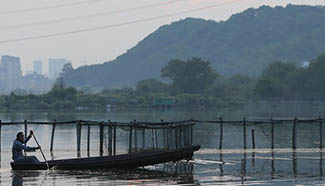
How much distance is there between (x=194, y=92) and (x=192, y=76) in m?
4.94

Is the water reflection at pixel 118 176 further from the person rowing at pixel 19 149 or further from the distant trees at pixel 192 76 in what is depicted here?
the distant trees at pixel 192 76

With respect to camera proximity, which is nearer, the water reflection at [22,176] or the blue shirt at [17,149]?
the water reflection at [22,176]

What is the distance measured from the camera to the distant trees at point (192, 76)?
186625 millimetres

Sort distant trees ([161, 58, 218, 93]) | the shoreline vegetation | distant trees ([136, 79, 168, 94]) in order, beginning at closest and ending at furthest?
the shoreline vegetation → distant trees ([161, 58, 218, 93]) → distant trees ([136, 79, 168, 94])

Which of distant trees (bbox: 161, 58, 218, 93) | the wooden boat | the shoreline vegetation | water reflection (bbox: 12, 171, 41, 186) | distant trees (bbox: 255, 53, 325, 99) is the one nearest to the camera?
water reflection (bbox: 12, 171, 41, 186)

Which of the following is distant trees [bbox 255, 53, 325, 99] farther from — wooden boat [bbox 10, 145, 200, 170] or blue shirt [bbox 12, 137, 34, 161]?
blue shirt [bbox 12, 137, 34, 161]

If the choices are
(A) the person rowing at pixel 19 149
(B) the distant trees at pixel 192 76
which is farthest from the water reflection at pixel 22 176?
(B) the distant trees at pixel 192 76

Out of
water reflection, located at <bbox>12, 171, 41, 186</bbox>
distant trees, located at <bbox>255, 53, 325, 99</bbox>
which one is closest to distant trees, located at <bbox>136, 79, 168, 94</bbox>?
distant trees, located at <bbox>255, 53, 325, 99</bbox>

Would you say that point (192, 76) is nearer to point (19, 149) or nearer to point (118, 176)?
point (19, 149)

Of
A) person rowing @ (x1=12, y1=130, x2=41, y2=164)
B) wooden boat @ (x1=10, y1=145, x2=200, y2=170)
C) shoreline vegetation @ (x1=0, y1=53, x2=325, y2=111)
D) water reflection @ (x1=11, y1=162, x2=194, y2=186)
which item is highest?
shoreline vegetation @ (x1=0, y1=53, x2=325, y2=111)

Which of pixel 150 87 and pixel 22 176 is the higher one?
pixel 150 87

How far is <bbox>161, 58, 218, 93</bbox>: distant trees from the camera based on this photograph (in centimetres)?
18662

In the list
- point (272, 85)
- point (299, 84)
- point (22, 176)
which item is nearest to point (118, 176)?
point (22, 176)

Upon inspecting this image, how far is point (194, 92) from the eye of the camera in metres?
187
